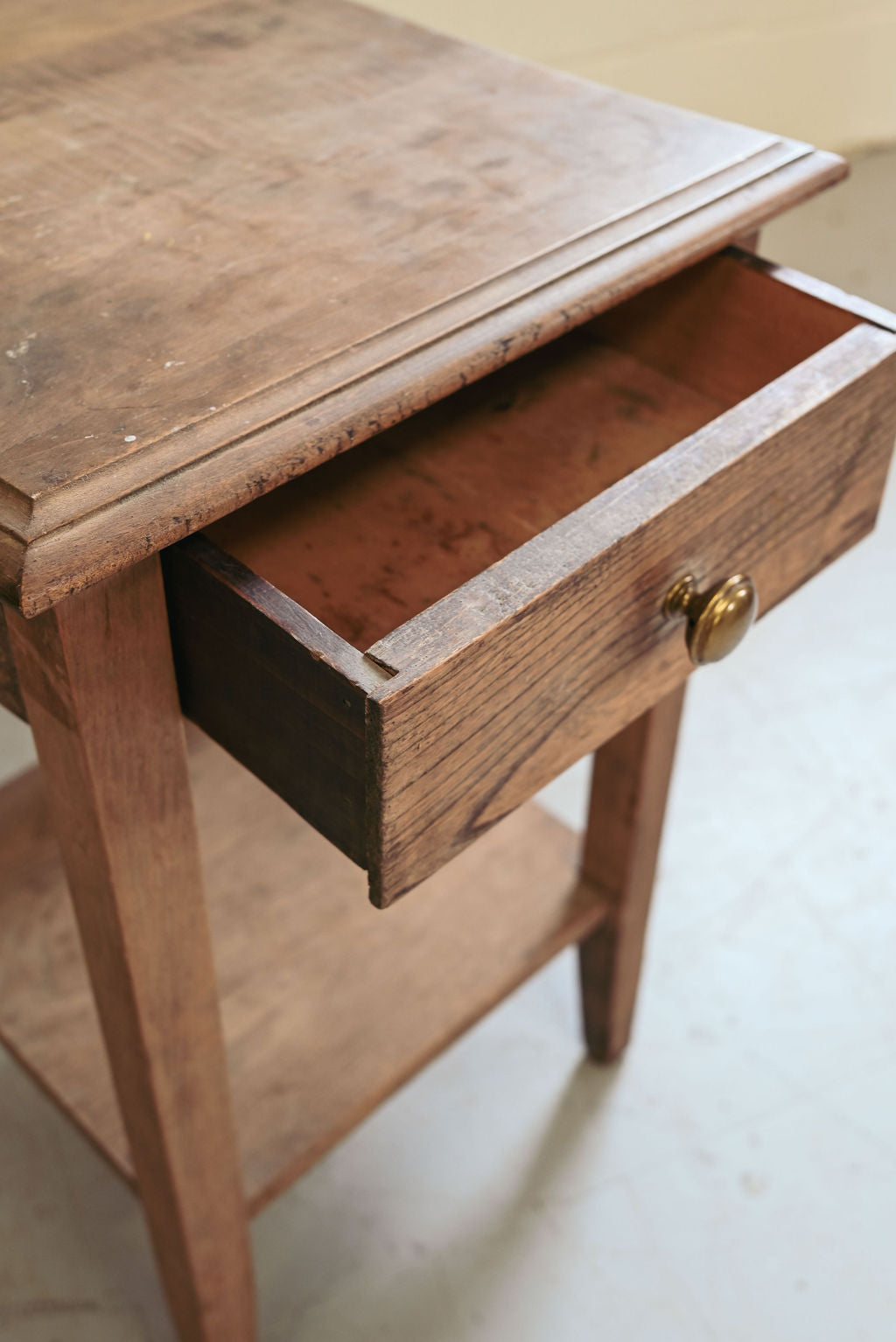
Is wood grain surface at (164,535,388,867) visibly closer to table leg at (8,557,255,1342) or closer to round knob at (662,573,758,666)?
table leg at (8,557,255,1342)

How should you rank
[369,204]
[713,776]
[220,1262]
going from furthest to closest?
[713,776] < [220,1262] < [369,204]

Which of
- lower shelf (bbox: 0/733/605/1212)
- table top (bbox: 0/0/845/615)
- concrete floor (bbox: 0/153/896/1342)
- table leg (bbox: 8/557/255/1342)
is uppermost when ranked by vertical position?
table top (bbox: 0/0/845/615)

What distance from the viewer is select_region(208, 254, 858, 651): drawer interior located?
1.85 ft

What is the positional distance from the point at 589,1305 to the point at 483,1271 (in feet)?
0.24

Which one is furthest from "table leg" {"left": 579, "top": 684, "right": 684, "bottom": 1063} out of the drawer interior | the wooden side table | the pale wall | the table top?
the pale wall

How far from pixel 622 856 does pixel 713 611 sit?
40cm

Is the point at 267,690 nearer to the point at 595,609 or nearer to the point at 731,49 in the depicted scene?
the point at 595,609

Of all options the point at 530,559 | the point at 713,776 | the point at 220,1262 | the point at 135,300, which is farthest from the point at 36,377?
the point at 713,776

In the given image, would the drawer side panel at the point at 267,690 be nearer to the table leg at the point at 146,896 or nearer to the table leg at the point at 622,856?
the table leg at the point at 146,896

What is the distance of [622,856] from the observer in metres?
0.90

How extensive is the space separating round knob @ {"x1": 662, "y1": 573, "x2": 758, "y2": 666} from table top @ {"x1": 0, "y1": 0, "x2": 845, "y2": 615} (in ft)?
0.39

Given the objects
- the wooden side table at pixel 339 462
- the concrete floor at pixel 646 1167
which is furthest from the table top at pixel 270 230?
the concrete floor at pixel 646 1167

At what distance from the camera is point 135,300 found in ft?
1.68

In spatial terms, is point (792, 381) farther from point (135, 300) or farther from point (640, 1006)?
point (640, 1006)
